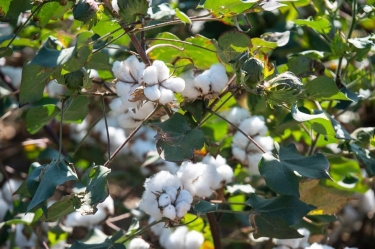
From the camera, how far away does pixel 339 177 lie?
174cm

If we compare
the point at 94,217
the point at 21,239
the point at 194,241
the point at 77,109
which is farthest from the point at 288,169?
the point at 21,239

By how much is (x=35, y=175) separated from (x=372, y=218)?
151cm

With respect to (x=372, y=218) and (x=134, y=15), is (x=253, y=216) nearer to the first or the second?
(x=134, y=15)

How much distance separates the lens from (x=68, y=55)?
3.39 ft

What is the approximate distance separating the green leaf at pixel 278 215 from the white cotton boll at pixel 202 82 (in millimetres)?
243

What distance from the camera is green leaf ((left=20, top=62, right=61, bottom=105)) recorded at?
1.16 metres

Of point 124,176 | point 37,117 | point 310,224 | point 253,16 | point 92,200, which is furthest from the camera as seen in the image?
point 253,16

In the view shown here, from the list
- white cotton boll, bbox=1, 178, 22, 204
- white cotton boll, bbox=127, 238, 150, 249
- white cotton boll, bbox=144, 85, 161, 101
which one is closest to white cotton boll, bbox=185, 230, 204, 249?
white cotton boll, bbox=127, 238, 150, 249

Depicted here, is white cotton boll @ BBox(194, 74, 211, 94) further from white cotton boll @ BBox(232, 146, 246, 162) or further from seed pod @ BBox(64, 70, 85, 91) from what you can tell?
white cotton boll @ BBox(232, 146, 246, 162)

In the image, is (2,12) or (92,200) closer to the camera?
(92,200)

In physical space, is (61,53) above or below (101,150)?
above

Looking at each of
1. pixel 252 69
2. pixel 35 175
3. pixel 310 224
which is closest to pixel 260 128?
pixel 310 224

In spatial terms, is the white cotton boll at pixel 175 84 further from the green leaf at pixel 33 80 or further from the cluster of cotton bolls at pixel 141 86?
the green leaf at pixel 33 80

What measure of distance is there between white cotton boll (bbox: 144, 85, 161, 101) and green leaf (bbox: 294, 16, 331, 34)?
1.48 feet
